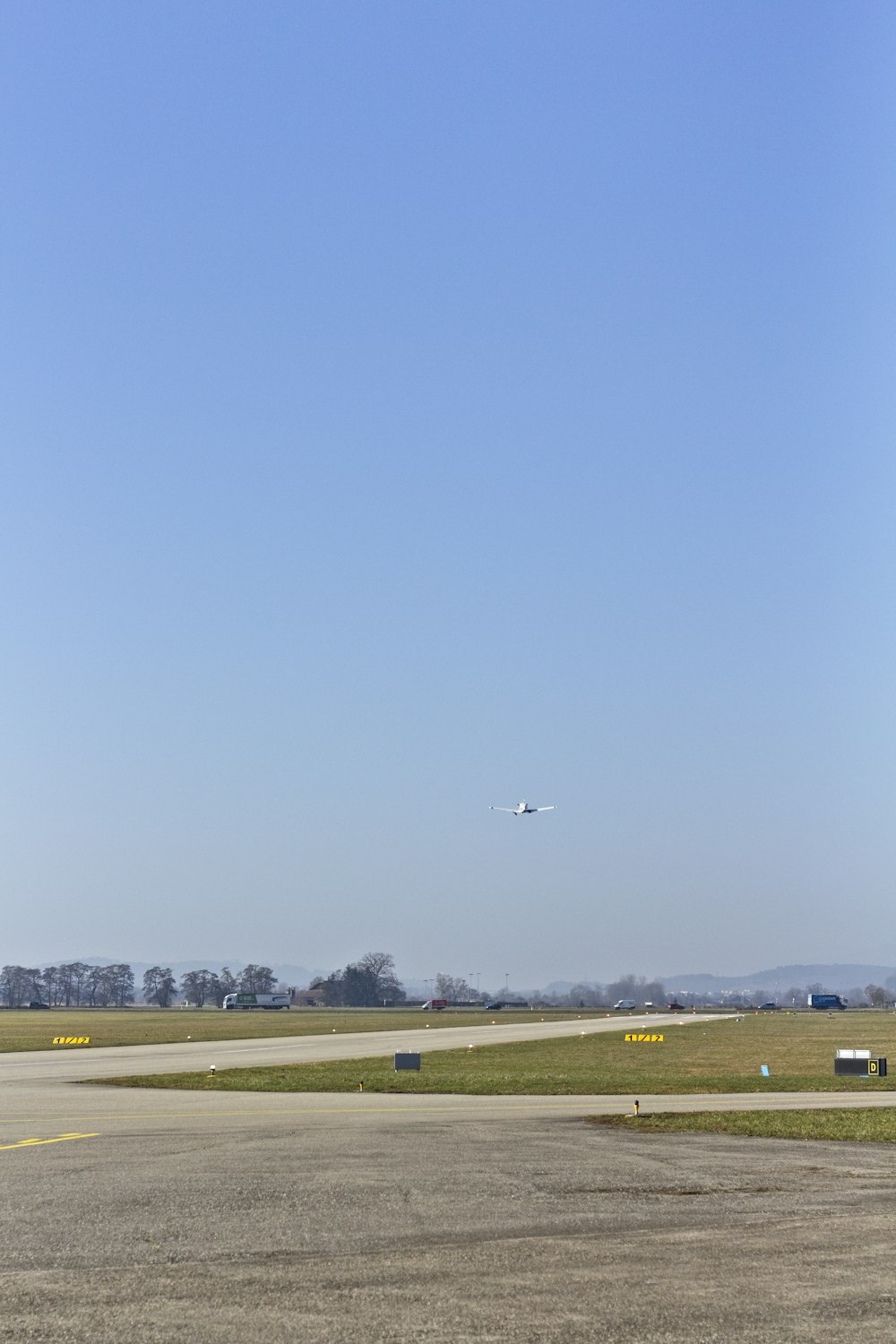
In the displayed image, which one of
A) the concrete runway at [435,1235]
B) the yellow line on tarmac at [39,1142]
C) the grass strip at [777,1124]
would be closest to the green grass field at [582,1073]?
the grass strip at [777,1124]

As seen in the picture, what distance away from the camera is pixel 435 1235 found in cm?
1594

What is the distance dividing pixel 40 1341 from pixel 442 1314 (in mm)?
3609

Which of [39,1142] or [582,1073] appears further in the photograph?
[582,1073]

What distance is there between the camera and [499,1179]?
20469mm

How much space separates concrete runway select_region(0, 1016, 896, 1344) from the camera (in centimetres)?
1202

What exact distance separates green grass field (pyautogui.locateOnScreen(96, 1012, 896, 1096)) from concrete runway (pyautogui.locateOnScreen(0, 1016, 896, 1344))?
480 inches

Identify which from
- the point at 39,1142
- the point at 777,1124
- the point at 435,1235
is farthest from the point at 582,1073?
the point at 435,1235

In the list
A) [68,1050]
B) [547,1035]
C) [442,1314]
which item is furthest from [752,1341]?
[547,1035]

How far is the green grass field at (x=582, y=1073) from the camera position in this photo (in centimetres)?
4075

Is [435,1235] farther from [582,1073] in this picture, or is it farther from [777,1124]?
[582,1073]

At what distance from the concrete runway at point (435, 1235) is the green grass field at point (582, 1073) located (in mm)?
12190

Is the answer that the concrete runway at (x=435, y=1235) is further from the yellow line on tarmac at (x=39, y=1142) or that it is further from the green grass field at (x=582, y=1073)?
the green grass field at (x=582, y=1073)

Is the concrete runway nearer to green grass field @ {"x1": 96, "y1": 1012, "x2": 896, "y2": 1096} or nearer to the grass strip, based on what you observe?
the grass strip

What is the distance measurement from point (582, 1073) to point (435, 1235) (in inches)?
1368
